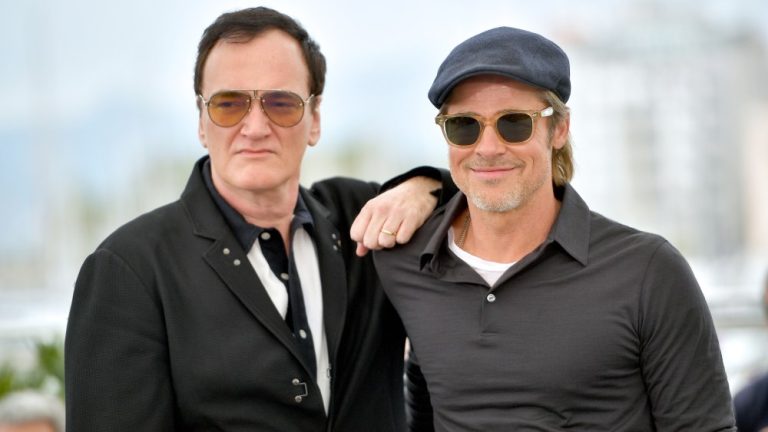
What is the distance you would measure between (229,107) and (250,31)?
181 millimetres

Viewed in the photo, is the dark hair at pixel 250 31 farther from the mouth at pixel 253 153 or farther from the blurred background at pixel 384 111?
the blurred background at pixel 384 111

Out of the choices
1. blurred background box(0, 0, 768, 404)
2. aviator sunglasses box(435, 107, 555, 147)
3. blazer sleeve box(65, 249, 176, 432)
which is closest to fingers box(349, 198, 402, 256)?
aviator sunglasses box(435, 107, 555, 147)

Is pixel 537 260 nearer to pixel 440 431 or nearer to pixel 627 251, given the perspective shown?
pixel 627 251

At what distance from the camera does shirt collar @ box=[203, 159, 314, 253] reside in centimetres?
236

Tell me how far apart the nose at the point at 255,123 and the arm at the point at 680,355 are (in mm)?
875

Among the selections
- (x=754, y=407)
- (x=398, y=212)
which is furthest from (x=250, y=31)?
(x=754, y=407)

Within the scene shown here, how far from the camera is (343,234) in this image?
259cm

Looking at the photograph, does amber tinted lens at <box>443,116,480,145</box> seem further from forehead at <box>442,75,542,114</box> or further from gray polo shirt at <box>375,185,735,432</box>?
gray polo shirt at <box>375,185,735,432</box>

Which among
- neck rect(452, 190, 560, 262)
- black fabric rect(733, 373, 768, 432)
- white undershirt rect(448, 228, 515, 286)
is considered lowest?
black fabric rect(733, 373, 768, 432)

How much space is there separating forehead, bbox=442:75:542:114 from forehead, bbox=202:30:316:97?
44cm

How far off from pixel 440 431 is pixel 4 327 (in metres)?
4.89

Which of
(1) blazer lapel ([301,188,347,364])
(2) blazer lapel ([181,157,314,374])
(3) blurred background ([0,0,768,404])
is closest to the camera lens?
(2) blazer lapel ([181,157,314,374])

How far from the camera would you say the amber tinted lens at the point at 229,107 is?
2332 mm

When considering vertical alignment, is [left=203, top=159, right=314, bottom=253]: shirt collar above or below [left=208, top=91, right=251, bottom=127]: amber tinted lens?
below
